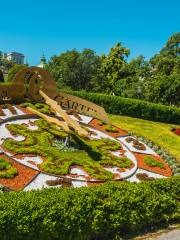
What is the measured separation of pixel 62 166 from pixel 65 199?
188 inches

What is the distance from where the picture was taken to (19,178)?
1452 cm

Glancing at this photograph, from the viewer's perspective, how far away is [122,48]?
2105 inches

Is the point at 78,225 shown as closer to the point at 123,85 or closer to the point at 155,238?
the point at 155,238

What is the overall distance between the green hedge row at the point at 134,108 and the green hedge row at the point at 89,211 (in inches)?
734

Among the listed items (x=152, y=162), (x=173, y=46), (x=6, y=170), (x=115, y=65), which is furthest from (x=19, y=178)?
(x=173, y=46)

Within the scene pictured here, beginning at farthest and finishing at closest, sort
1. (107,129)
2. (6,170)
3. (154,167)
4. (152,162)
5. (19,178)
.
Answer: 1. (107,129)
2. (152,162)
3. (154,167)
4. (6,170)
5. (19,178)

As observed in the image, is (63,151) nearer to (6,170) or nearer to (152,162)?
(6,170)

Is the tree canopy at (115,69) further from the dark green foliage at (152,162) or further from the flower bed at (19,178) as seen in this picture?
the flower bed at (19,178)

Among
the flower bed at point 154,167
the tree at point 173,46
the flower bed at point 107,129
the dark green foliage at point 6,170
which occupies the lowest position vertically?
the flower bed at point 154,167

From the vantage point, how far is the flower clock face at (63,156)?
49.0 feet

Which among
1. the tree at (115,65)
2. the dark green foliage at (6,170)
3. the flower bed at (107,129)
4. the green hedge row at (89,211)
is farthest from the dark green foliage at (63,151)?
the tree at (115,65)

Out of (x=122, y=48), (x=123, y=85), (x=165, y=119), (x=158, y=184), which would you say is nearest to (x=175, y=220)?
(x=158, y=184)

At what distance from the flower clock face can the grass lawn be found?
2.62 meters

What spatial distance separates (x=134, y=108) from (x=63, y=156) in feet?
54.1
